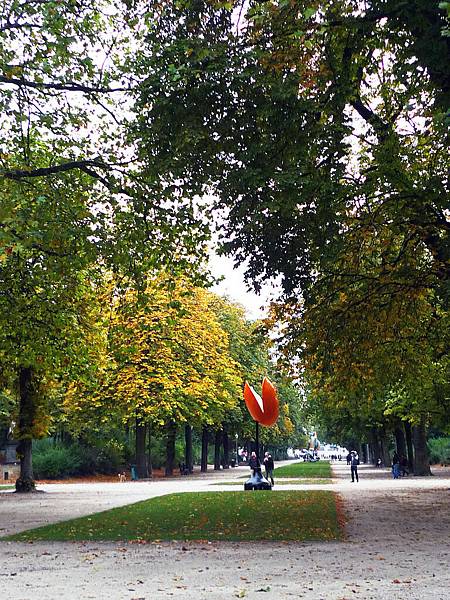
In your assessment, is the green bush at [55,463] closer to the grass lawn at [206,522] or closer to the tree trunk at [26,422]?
the tree trunk at [26,422]

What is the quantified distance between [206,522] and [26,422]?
1693 cm

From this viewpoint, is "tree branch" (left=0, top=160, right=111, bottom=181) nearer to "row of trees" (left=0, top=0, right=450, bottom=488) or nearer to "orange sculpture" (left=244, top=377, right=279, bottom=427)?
"row of trees" (left=0, top=0, right=450, bottom=488)

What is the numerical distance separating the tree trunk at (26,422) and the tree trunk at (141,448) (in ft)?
31.3

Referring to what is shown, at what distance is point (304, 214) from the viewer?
560 inches

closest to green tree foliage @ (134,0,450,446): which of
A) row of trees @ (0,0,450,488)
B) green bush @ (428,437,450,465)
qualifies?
row of trees @ (0,0,450,488)

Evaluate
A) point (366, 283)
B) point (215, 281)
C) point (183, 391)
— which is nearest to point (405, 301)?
point (366, 283)

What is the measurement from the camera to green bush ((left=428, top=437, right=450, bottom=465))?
210 ft

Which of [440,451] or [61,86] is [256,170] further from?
[440,451]

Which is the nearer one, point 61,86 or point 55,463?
point 61,86

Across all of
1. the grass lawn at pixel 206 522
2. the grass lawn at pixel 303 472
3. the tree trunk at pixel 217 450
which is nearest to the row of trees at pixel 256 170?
the grass lawn at pixel 206 522

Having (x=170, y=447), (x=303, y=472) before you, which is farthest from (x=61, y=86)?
(x=303, y=472)

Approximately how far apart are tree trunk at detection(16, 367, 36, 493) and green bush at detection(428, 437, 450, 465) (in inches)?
1689

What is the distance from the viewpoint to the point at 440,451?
6469cm

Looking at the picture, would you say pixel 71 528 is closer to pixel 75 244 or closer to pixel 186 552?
pixel 186 552
